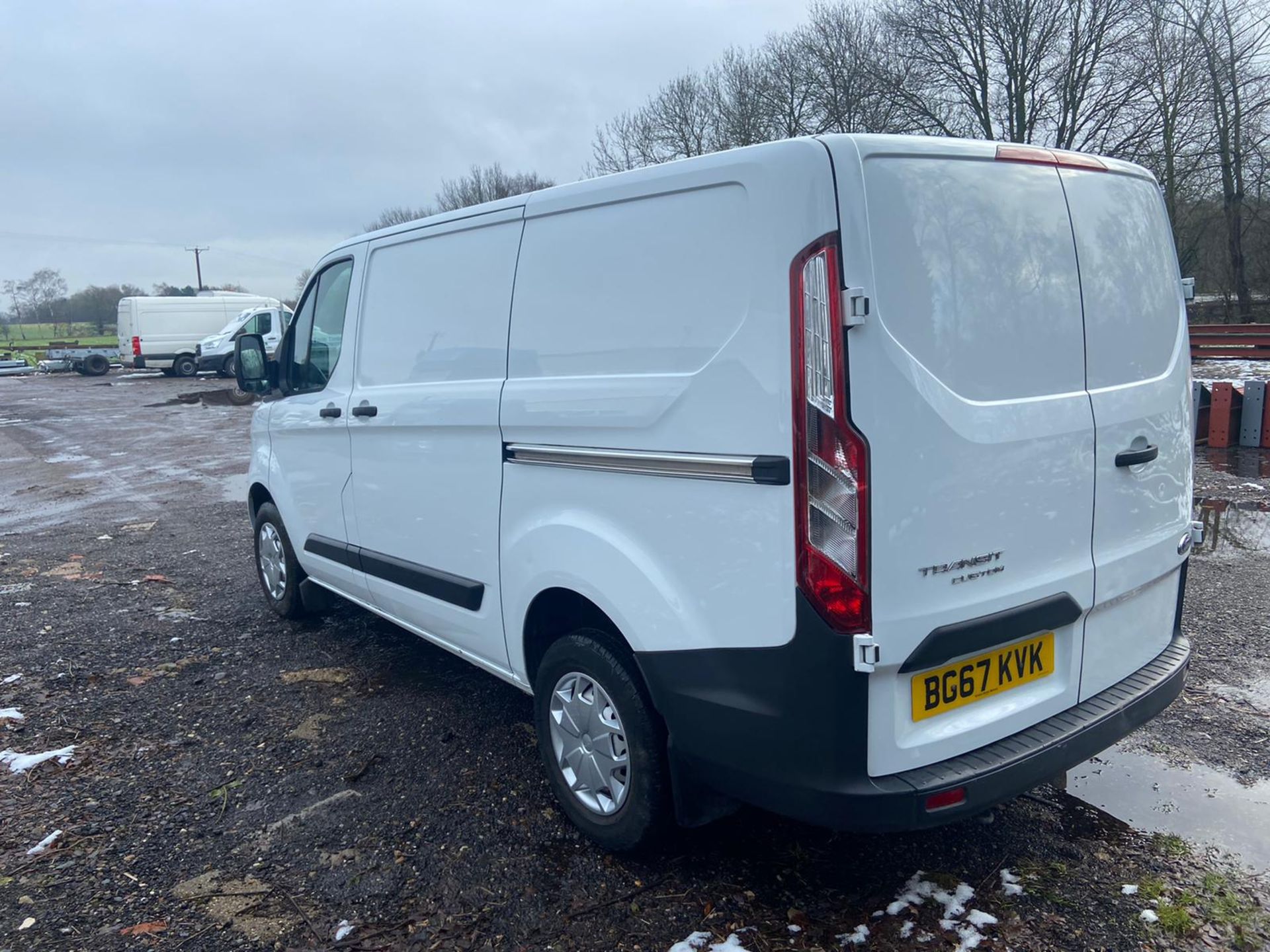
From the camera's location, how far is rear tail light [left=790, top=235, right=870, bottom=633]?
221cm

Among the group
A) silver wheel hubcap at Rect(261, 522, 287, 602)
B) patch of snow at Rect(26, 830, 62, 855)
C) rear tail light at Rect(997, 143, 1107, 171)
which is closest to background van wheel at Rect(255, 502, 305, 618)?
silver wheel hubcap at Rect(261, 522, 287, 602)

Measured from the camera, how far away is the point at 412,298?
3975mm

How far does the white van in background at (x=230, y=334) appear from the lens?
27328mm

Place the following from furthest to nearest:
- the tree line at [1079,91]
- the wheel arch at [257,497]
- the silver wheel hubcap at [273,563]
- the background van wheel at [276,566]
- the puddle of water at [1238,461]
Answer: the tree line at [1079,91] < the puddle of water at [1238,461] < the wheel arch at [257,497] < the silver wheel hubcap at [273,563] < the background van wheel at [276,566]

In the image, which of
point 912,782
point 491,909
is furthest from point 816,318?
point 491,909

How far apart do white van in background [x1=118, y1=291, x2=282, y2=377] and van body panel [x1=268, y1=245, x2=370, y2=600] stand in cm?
2947

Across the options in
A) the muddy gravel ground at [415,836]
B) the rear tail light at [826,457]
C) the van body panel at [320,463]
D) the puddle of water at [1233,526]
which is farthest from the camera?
the puddle of water at [1233,526]

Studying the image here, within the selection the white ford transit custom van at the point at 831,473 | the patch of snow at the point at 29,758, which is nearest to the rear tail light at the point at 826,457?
the white ford transit custom van at the point at 831,473

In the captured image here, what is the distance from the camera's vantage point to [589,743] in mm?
3041

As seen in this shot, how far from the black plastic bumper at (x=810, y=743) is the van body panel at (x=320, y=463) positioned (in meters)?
2.39

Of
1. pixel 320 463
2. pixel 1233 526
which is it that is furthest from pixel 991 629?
pixel 1233 526

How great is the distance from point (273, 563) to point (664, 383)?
398 cm

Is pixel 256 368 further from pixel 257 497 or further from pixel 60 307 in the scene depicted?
pixel 60 307

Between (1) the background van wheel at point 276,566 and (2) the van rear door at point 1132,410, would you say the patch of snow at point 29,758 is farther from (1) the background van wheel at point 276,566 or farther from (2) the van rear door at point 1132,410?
(2) the van rear door at point 1132,410
